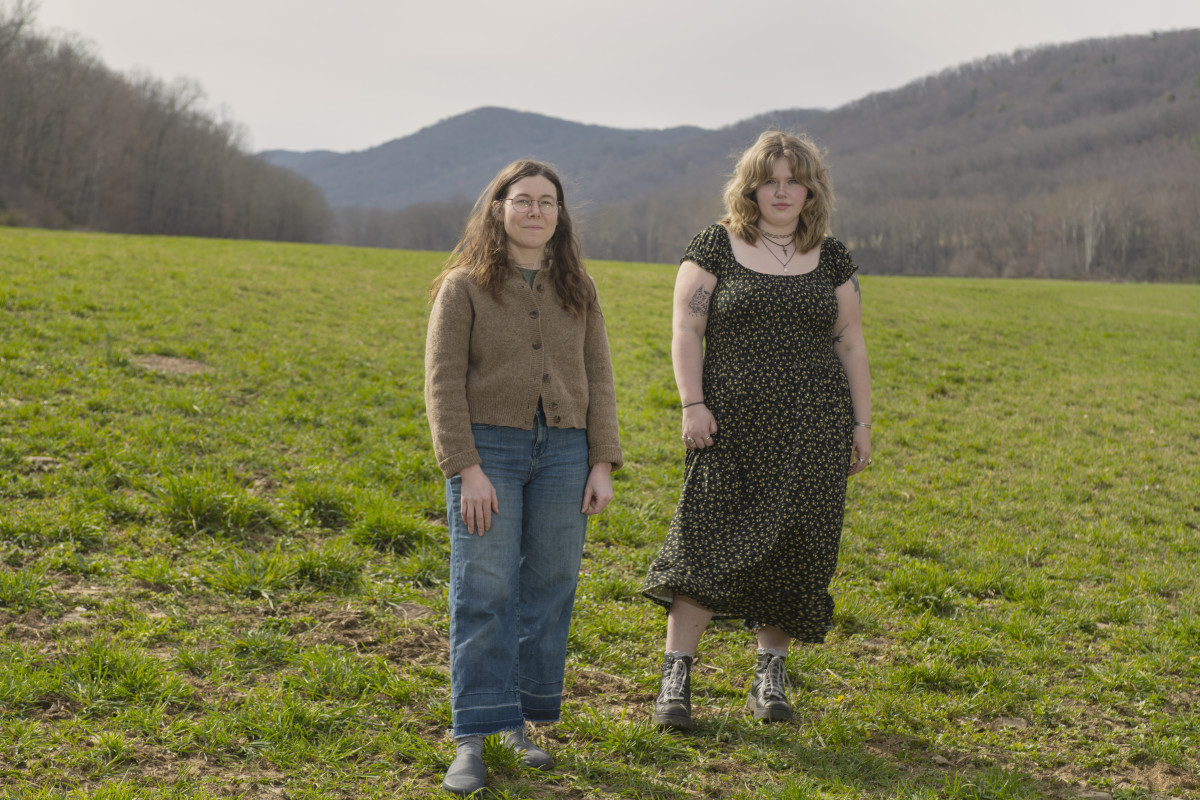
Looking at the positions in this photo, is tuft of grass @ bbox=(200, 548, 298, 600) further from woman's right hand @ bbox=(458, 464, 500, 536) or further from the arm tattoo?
the arm tattoo

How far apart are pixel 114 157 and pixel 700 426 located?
8340 cm

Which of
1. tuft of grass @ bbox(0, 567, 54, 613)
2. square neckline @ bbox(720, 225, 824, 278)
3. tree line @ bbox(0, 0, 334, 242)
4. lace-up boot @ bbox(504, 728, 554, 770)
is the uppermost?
tree line @ bbox(0, 0, 334, 242)

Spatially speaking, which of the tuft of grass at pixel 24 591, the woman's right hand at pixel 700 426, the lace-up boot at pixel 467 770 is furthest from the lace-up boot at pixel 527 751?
the tuft of grass at pixel 24 591

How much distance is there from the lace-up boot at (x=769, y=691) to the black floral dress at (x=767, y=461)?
22cm

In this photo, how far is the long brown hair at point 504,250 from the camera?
3.22 m

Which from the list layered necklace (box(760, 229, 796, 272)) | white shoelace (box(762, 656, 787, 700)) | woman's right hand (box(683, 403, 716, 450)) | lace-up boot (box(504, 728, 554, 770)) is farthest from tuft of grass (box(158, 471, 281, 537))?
layered necklace (box(760, 229, 796, 272))

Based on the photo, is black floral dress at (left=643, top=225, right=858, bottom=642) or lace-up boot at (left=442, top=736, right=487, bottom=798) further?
black floral dress at (left=643, top=225, right=858, bottom=642)

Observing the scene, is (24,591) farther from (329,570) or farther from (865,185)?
(865,185)

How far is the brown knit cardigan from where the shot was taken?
10.0 ft

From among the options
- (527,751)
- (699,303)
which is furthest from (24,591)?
(699,303)

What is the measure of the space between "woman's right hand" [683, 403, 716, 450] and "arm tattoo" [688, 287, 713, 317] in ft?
1.41

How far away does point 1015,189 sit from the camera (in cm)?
12050

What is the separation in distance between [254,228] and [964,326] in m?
87.2

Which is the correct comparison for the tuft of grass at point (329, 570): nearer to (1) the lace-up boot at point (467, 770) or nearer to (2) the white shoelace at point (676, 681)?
(1) the lace-up boot at point (467, 770)
